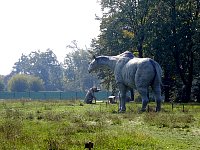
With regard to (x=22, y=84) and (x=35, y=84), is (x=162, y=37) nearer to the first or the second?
(x=22, y=84)

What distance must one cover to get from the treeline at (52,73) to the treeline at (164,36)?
53.0 meters

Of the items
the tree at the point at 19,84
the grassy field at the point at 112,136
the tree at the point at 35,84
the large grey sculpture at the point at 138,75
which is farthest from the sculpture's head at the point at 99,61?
the tree at the point at 35,84

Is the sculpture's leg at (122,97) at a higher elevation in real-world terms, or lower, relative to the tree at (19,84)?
lower

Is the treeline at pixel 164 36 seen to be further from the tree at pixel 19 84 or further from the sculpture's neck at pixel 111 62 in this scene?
the tree at pixel 19 84

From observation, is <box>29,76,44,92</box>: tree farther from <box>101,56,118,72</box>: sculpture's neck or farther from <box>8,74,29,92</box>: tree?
<box>101,56,118,72</box>: sculpture's neck

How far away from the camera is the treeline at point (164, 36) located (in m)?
42.2

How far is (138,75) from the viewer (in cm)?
2447

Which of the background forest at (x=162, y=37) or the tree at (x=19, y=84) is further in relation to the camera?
the tree at (x=19, y=84)

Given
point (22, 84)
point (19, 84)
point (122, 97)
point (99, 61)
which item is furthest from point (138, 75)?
point (19, 84)

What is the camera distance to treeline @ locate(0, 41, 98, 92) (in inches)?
3893

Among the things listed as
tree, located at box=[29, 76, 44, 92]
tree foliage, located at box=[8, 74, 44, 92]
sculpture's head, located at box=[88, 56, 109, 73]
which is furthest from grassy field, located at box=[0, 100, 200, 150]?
tree, located at box=[29, 76, 44, 92]

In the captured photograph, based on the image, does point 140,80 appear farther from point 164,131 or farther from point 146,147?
point 146,147

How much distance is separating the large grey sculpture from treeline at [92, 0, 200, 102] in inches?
626

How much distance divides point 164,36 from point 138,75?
19048 mm
